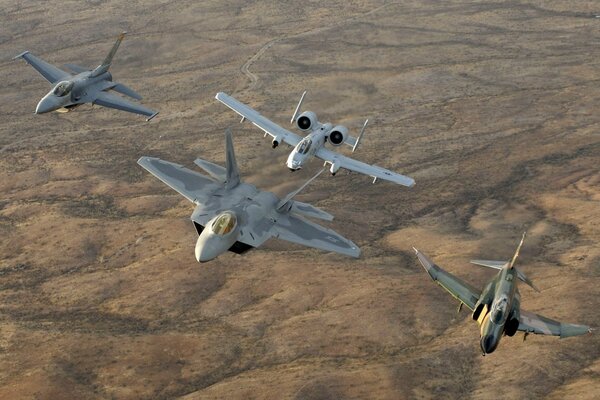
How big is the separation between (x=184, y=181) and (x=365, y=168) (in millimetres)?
15066

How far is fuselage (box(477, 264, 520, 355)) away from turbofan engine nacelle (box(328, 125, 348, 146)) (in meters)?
23.7

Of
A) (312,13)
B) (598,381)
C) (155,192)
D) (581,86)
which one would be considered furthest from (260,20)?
(598,381)

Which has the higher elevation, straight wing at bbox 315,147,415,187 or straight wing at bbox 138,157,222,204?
straight wing at bbox 138,157,222,204

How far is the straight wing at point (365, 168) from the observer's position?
174 feet

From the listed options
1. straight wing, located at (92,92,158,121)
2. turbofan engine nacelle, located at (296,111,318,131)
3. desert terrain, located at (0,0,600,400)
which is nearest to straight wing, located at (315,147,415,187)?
turbofan engine nacelle, located at (296,111,318,131)

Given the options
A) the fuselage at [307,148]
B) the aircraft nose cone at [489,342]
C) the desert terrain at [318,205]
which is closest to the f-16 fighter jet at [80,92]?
the desert terrain at [318,205]

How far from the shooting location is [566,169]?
226 ft

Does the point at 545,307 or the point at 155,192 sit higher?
the point at 545,307

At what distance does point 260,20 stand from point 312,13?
9.61 m

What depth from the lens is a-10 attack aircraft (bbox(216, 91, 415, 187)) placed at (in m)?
53.7

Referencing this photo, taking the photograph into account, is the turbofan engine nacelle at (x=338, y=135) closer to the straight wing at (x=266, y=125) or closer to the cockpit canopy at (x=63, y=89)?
the straight wing at (x=266, y=125)

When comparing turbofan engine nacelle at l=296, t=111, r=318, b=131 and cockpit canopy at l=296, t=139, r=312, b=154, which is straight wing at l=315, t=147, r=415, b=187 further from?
turbofan engine nacelle at l=296, t=111, r=318, b=131

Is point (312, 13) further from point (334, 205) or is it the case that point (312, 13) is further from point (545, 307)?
point (545, 307)

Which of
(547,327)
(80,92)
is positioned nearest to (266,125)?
(80,92)
